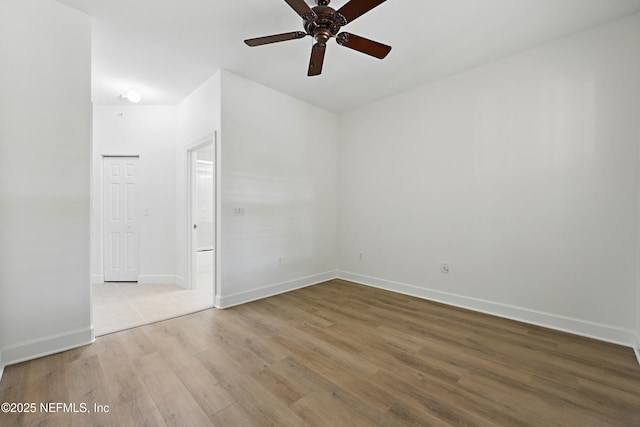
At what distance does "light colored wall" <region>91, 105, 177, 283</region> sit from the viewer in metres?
4.30

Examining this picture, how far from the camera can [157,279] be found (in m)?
4.30

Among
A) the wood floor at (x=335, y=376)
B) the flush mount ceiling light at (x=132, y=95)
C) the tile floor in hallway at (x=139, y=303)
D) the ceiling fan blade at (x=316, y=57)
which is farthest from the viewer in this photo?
the flush mount ceiling light at (x=132, y=95)

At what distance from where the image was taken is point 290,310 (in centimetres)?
315

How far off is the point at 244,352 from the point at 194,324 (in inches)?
34.2

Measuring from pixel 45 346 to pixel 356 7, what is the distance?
3472mm

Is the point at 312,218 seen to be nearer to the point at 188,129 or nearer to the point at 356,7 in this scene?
the point at 188,129

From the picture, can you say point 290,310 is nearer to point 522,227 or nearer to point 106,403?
point 106,403

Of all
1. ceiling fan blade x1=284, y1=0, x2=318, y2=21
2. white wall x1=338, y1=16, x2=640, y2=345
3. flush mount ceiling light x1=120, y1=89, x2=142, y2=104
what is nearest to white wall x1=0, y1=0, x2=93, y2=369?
flush mount ceiling light x1=120, y1=89, x2=142, y2=104

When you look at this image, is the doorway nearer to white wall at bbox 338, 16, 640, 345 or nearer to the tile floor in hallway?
the tile floor in hallway

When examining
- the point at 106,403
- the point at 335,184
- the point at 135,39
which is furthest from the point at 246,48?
the point at 106,403

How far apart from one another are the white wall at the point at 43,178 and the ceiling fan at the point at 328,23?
161 centimetres


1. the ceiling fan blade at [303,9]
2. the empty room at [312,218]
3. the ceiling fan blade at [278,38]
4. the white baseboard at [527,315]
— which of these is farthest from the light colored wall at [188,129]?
the white baseboard at [527,315]

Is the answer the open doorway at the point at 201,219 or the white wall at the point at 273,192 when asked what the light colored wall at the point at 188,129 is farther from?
the white wall at the point at 273,192

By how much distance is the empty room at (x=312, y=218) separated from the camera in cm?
180
